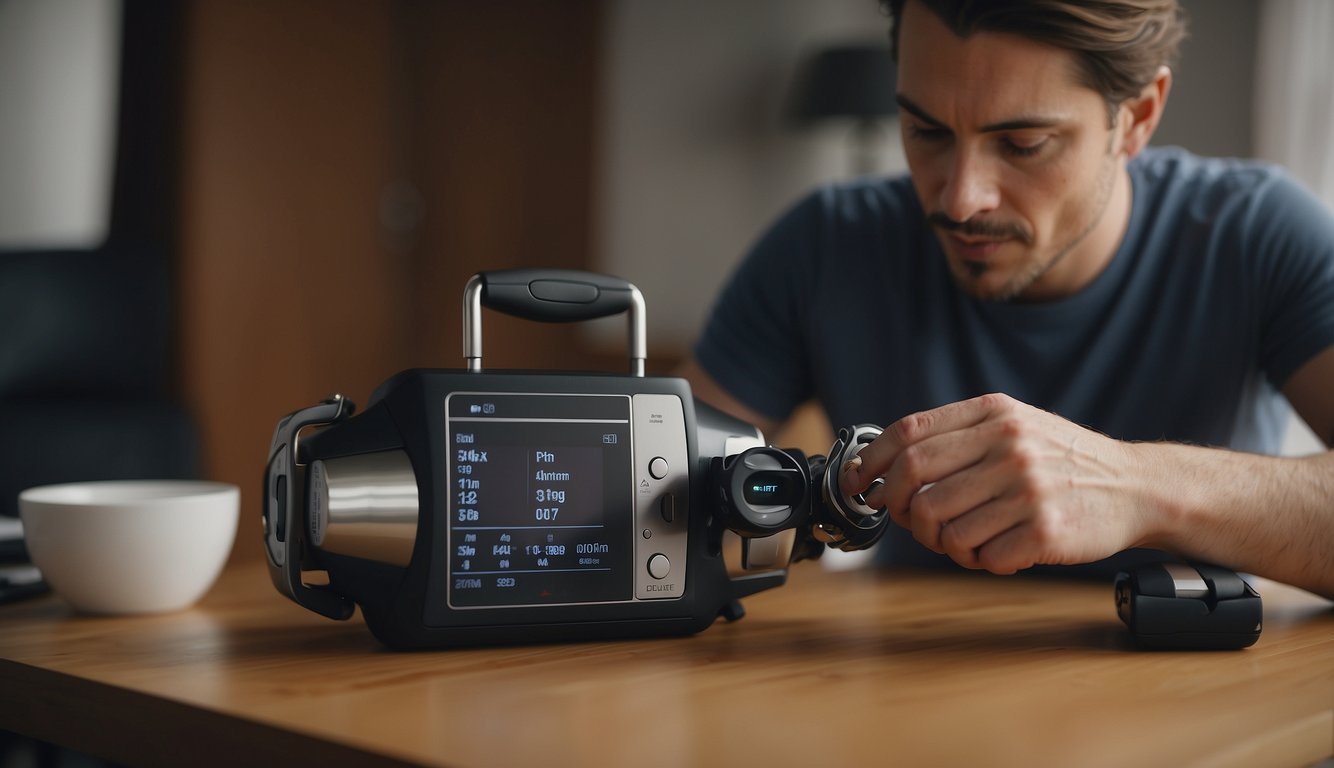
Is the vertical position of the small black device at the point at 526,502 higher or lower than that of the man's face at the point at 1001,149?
lower

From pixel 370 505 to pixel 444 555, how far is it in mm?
54

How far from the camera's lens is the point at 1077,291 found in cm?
130

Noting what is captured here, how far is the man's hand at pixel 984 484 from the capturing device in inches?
28.6

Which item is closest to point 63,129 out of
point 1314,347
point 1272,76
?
point 1314,347

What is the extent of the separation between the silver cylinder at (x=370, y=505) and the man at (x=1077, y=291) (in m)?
0.42

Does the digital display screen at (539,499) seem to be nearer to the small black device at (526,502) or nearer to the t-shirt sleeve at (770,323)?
the small black device at (526,502)

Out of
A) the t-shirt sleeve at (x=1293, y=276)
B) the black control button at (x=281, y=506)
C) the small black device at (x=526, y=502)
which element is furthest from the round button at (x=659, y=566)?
the t-shirt sleeve at (x=1293, y=276)

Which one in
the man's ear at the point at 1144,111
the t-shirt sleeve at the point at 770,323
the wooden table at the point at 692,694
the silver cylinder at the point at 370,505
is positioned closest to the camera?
the wooden table at the point at 692,694

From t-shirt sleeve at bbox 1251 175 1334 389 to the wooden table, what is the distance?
0.39 metres

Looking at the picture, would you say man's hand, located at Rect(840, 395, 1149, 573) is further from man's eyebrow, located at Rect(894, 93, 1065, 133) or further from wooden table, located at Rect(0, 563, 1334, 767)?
man's eyebrow, located at Rect(894, 93, 1065, 133)

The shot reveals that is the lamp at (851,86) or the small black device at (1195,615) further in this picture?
the lamp at (851,86)

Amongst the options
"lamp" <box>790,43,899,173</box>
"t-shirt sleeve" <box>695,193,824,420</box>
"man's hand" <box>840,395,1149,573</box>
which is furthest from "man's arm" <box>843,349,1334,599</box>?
"lamp" <box>790,43,899,173</box>

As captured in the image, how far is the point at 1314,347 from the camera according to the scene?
1128 millimetres

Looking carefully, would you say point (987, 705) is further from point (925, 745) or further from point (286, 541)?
point (286, 541)
